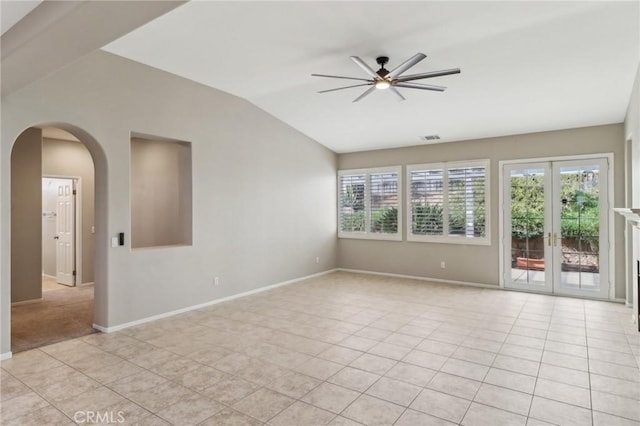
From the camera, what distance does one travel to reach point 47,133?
6445mm

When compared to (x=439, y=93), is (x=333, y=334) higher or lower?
lower

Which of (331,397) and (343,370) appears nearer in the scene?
(331,397)

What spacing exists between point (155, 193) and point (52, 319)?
2.65 meters

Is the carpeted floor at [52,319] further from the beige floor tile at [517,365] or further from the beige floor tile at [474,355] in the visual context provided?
the beige floor tile at [517,365]

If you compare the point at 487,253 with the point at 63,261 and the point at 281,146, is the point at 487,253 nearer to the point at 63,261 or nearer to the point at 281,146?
the point at 281,146

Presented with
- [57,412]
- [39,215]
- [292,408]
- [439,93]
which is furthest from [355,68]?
[39,215]

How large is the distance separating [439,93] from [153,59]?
12.7 ft

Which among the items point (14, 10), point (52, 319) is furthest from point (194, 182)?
point (14, 10)

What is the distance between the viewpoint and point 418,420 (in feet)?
8.39

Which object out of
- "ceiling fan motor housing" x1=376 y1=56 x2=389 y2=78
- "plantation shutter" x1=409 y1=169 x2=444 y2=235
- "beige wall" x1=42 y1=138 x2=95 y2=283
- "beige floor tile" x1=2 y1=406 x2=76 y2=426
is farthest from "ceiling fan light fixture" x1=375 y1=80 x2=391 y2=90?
"beige wall" x1=42 y1=138 x2=95 y2=283

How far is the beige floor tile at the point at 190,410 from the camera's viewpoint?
8.42 ft

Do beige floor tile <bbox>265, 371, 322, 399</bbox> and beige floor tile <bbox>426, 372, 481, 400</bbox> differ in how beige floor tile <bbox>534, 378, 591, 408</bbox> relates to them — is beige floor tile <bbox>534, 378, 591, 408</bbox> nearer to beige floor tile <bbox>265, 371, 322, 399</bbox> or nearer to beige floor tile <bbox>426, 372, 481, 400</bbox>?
beige floor tile <bbox>426, 372, 481, 400</bbox>

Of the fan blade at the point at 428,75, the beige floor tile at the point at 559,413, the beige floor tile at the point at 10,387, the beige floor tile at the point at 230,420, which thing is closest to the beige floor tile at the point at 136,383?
the beige floor tile at the point at 10,387

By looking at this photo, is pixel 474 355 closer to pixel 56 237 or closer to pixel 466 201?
pixel 466 201
